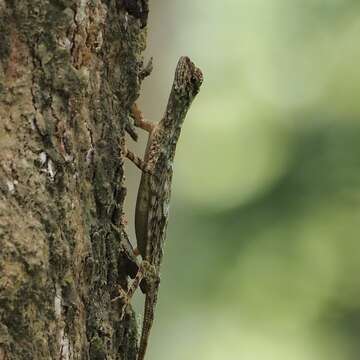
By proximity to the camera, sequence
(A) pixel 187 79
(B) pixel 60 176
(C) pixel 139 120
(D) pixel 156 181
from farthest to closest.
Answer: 1. (A) pixel 187 79
2. (C) pixel 139 120
3. (D) pixel 156 181
4. (B) pixel 60 176

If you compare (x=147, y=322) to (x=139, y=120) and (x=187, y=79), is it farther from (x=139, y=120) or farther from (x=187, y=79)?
(x=187, y=79)

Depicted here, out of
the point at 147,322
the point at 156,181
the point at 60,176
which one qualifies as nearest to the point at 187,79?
the point at 156,181

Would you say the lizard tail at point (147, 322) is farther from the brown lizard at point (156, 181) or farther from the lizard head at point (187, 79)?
the lizard head at point (187, 79)

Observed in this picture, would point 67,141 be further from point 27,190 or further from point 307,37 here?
point 307,37

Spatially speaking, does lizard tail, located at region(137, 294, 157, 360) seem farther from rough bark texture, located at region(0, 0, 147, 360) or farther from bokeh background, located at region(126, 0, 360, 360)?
bokeh background, located at region(126, 0, 360, 360)

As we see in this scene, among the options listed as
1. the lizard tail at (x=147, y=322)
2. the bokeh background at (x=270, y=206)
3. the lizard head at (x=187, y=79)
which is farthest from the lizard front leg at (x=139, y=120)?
the bokeh background at (x=270, y=206)

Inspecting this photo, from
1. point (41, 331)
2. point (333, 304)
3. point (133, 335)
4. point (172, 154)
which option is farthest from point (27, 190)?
point (333, 304)

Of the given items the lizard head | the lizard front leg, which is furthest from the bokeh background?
the lizard front leg
